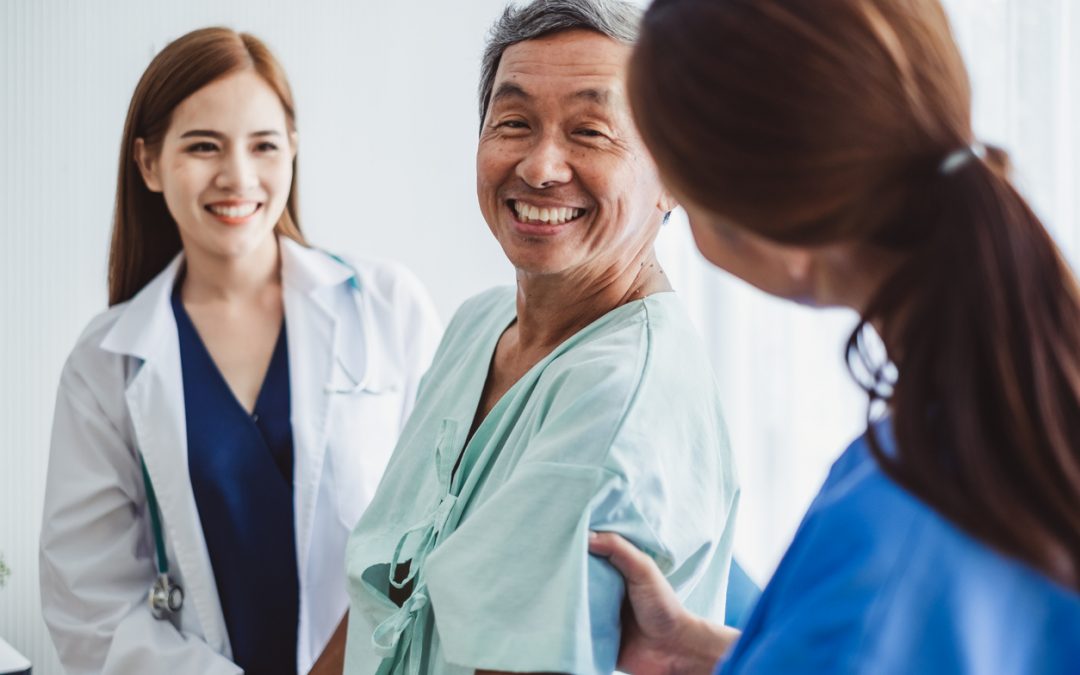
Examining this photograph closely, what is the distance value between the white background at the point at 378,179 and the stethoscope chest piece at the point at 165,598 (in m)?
0.60

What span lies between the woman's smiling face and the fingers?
3.49 feet

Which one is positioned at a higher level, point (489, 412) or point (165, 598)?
point (489, 412)

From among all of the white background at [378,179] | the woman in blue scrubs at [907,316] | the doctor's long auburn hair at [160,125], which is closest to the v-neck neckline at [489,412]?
the woman in blue scrubs at [907,316]

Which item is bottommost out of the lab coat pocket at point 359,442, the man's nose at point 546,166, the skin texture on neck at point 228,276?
the lab coat pocket at point 359,442

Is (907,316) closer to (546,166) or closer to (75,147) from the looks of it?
(546,166)

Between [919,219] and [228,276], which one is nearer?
[919,219]

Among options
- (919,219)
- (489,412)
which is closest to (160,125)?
(489,412)

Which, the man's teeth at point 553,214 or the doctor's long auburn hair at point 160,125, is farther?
the doctor's long auburn hair at point 160,125

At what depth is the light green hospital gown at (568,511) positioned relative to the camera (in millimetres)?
863

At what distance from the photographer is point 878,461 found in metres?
0.60

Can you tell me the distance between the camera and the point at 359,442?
1.77m

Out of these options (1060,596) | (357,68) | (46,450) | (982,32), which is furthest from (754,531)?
(1060,596)

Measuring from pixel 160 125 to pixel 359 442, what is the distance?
23.0 inches

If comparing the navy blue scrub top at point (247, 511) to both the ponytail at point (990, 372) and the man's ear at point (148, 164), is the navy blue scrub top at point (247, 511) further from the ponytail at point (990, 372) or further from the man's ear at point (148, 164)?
the ponytail at point (990, 372)
